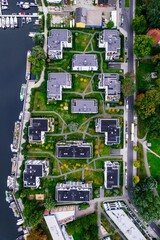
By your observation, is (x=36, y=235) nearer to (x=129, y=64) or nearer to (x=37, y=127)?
(x=37, y=127)

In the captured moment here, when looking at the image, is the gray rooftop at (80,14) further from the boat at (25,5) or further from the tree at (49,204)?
the tree at (49,204)

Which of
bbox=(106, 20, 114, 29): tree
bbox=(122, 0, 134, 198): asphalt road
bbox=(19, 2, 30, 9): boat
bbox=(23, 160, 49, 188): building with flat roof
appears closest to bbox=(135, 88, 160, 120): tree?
bbox=(122, 0, 134, 198): asphalt road

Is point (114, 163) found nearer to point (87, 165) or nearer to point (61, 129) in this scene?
point (87, 165)

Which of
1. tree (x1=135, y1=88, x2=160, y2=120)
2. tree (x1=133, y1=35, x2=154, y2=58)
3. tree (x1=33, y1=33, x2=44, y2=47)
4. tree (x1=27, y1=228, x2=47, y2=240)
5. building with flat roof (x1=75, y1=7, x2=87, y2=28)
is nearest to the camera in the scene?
tree (x1=135, y1=88, x2=160, y2=120)

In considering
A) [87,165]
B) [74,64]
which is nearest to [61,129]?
[87,165]

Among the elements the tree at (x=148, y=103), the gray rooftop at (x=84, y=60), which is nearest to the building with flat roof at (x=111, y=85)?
the gray rooftop at (x=84, y=60)

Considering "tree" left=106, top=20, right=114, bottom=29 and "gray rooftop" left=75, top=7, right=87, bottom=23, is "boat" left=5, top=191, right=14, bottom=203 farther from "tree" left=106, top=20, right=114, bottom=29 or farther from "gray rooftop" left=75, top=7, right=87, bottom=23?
"tree" left=106, top=20, right=114, bottom=29

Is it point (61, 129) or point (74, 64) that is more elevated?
point (74, 64)

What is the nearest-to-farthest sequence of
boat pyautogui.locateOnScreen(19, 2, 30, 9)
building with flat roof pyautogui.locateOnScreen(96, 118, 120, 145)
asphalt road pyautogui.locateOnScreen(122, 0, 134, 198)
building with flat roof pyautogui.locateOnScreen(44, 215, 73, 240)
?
building with flat roof pyautogui.locateOnScreen(96, 118, 120, 145) → building with flat roof pyautogui.locateOnScreen(44, 215, 73, 240) → asphalt road pyautogui.locateOnScreen(122, 0, 134, 198) → boat pyautogui.locateOnScreen(19, 2, 30, 9)

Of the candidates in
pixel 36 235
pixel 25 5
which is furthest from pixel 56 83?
pixel 36 235
